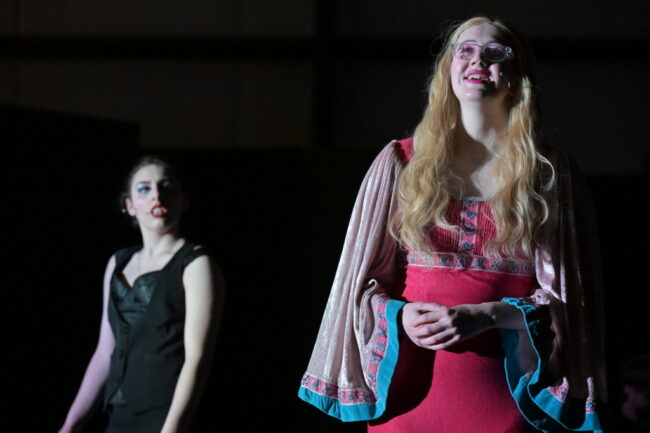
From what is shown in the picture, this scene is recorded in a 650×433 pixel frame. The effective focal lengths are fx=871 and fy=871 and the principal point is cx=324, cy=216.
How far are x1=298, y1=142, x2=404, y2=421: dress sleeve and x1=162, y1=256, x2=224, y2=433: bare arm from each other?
28.9 inches

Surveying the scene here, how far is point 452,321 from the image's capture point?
176cm

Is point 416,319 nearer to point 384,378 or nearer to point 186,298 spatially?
point 384,378

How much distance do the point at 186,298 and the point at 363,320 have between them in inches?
37.6

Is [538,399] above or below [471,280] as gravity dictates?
below

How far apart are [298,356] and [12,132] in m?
1.67

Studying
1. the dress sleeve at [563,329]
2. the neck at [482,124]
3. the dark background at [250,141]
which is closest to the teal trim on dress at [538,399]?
the dress sleeve at [563,329]

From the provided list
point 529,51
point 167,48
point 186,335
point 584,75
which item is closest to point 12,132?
point 186,335

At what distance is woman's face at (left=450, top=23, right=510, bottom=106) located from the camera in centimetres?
198

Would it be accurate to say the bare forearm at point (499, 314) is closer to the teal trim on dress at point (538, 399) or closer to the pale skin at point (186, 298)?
the teal trim on dress at point (538, 399)

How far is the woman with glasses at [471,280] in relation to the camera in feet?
6.00

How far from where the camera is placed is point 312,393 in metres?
1.98

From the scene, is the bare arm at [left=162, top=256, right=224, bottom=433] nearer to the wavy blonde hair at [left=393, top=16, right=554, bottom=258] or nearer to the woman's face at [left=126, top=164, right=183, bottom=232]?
the woman's face at [left=126, top=164, right=183, bottom=232]

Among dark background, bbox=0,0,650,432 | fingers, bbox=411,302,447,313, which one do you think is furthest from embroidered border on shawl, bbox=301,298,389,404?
dark background, bbox=0,0,650,432

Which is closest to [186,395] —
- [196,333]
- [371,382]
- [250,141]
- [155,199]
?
[196,333]
